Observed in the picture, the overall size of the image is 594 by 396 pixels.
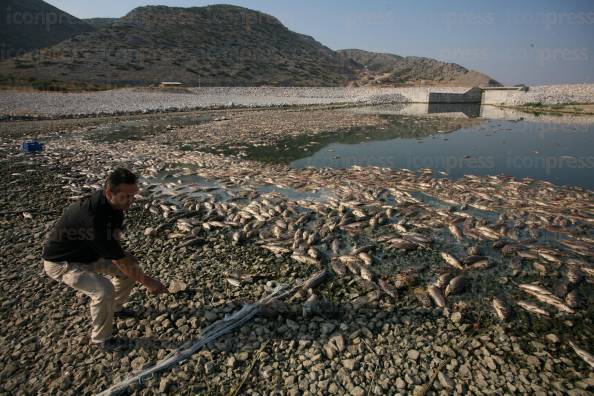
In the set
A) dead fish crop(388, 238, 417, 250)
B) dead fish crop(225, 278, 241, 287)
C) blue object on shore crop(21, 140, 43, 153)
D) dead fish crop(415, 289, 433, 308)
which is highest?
blue object on shore crop(21, 140, 43, 153)

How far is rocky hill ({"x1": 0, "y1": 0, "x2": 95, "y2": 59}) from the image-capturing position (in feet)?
297

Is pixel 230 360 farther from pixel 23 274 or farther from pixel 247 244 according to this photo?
pixel 23 274

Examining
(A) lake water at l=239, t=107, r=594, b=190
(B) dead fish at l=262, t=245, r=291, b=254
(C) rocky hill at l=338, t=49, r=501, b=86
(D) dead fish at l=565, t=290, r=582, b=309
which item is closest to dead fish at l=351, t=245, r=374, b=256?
(B) dead fish at l=262, t=245, r=291, b=254

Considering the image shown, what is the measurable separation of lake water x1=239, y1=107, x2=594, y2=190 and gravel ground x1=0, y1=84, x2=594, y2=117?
27.3m

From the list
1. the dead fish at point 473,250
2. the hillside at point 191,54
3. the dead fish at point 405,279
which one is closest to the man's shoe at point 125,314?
the dead fish at point 405,279

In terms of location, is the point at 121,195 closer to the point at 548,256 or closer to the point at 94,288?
the point at 94,288

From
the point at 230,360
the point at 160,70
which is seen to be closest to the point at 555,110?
the point at 230,360

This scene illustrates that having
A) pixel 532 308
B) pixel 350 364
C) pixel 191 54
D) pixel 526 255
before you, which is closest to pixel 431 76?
pixel 191 54

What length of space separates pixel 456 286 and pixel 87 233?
6.38 m

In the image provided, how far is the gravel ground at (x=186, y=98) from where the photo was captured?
36.7m

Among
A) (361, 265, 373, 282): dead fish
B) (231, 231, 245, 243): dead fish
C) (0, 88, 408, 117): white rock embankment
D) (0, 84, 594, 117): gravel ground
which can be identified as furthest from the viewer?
(0, 84, 594, 117): gravel ground

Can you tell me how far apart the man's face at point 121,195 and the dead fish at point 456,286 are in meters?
5.76

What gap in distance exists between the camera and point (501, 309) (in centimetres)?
582

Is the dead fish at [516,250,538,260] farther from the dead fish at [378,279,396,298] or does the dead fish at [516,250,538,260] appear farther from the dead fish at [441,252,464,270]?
the dead fish at [378,279,396,298]
